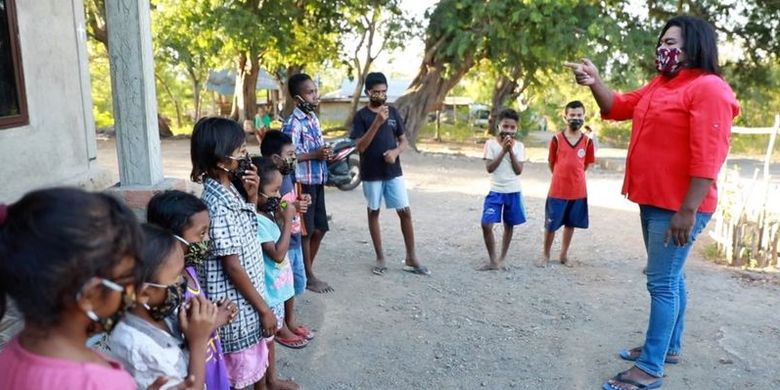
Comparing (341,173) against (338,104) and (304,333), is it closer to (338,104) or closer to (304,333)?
(304,333)

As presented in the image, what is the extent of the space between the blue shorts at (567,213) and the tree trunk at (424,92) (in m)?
11.0

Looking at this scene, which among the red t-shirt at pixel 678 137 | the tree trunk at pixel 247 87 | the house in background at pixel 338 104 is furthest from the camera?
the house in background at pixel 338 104

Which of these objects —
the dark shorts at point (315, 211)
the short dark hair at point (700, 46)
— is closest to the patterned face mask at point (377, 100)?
the dark shorts at point (315, 211)

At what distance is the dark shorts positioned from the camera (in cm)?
→ 438

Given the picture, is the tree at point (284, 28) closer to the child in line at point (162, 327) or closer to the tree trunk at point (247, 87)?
the tree trunk at point (247, 87)

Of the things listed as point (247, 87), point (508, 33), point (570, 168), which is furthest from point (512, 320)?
point (247, 87)

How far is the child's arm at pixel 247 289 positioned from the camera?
90.2 inches

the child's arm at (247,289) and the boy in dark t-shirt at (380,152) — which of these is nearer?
the child's arm at (247,289)

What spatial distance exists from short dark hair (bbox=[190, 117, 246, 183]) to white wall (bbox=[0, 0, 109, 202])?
7.32 feet

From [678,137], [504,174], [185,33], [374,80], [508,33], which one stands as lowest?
[504,174]

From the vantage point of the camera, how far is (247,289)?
2346 mm

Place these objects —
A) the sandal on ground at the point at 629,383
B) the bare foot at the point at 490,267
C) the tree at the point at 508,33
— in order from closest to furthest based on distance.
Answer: the sandal on ground at the point at 629,383 → the bare foot at the point at 490,267 → the tree at the point at 508,33

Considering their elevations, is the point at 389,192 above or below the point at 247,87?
below

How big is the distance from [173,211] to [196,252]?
181mm
